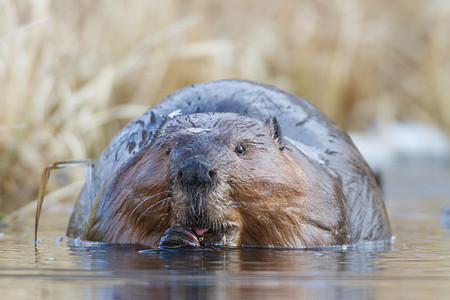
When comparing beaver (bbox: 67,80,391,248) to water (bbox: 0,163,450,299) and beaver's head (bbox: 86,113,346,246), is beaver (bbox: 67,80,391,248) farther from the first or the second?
water (bbox: 0,163,450,299)

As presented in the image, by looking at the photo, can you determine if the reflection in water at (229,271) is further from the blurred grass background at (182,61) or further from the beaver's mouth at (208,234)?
the blurred grass background at (182,61)

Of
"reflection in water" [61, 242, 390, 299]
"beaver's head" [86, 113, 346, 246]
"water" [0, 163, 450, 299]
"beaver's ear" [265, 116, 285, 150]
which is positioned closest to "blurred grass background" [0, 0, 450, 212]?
"beaver's head" [86, 113, 346, 246]

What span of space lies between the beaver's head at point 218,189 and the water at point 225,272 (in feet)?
0.37

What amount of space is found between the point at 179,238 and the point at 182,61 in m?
5.70

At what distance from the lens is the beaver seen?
3.51 m

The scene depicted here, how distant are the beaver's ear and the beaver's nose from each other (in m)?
0.53

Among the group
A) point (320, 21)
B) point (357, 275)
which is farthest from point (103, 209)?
point (320, 21)

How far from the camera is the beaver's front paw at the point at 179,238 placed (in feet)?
11.6

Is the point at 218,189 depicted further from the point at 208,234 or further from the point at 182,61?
the point at 182,61

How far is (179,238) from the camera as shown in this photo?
3.53m

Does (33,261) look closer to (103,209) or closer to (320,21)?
(103,209)

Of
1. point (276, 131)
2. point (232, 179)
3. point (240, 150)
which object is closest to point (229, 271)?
point (232, 179)

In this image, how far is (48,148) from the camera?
23.0 ft

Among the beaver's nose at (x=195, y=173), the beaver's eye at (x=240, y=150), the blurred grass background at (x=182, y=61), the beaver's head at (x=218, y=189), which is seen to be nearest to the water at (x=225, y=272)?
the beaver's head at (x=218, y=189)
